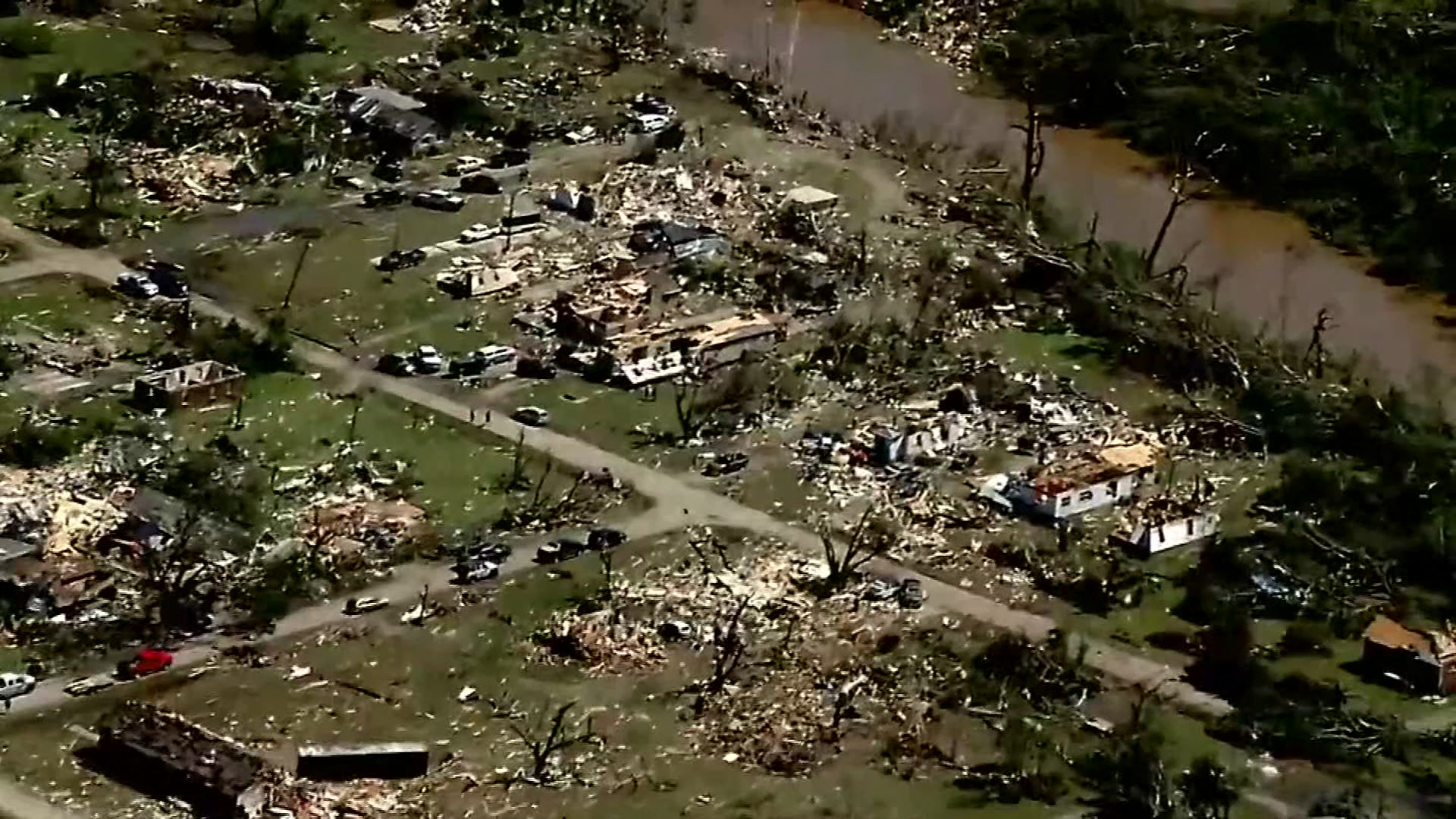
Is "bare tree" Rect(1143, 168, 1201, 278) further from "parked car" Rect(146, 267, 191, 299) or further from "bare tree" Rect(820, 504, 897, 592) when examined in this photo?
"parked car" Rect(146, 267, 191, 299)

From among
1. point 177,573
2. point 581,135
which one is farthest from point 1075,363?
point 177,573

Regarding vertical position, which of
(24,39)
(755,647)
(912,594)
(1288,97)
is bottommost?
(24,39)

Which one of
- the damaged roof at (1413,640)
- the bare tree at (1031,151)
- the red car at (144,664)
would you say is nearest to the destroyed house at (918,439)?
the damaged roof at (1413,640)

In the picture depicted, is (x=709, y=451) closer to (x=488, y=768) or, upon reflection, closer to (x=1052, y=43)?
(x=488, y=768)

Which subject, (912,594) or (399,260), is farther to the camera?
(399,260)

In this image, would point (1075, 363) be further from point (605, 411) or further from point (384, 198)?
point (384, 198)

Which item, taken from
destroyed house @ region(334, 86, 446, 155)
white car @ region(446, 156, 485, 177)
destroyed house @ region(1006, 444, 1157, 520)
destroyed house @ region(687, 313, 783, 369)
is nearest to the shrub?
destroyed house @ region(334, 86, 446, 155)
